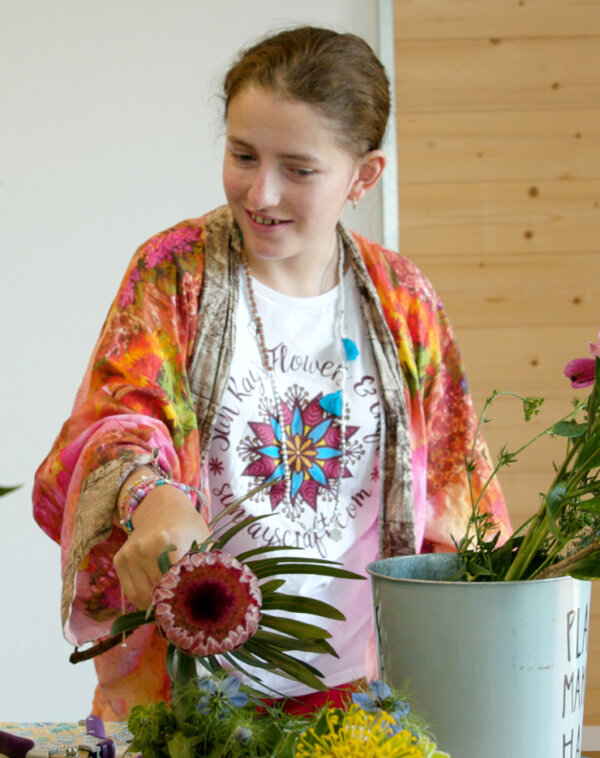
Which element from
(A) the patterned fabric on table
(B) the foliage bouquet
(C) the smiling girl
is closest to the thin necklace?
(C) the smiling girl

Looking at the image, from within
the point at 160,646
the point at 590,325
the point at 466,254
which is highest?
the point at 466,254

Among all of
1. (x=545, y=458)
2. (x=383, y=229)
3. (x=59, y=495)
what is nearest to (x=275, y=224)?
(x=59, y=495)

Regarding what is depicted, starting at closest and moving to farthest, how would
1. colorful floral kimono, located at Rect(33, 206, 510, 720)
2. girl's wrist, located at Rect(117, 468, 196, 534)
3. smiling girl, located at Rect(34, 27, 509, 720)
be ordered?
girl's wrist, located at Rect(117, 468, 196, 534), colorful floral kimono, located at Rect(33, 206, 510, 720), smiling girl, located at Rect(34, 27, 509, 720)

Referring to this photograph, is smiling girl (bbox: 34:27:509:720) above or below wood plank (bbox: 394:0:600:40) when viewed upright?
below

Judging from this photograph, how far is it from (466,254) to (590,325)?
335 mm

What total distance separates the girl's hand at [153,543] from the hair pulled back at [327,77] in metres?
0.55

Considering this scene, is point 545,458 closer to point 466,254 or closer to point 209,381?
point 466,254

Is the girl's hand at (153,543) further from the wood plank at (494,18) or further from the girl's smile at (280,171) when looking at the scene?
the wood plank at (494,18)

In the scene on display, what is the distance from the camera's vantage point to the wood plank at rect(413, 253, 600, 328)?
222 cm

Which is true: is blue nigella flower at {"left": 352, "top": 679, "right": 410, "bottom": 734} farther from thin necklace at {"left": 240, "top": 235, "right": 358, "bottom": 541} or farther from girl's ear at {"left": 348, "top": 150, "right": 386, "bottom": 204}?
girl's ear at {"left": 348, "top": 150, "right": 386, "bottom": 204}

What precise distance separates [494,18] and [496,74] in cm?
12

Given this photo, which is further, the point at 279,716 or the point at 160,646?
the point at 160,646

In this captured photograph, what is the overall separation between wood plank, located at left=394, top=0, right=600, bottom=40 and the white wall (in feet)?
0.29

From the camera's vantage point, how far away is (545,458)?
2227mm
